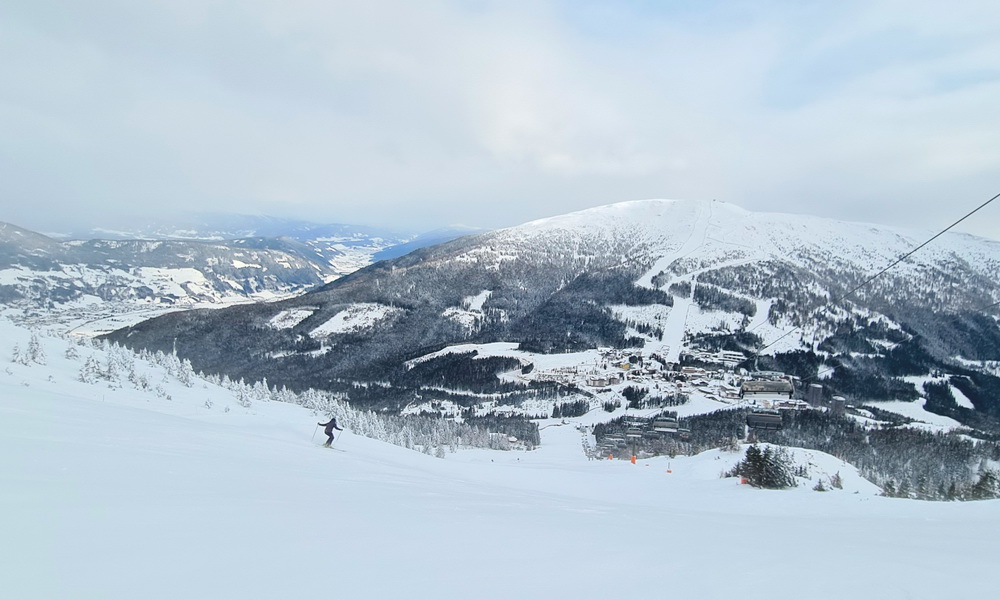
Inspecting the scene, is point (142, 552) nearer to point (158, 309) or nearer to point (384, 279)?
point (384, 279)

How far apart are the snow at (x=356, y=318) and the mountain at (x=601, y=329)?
2.25 ft

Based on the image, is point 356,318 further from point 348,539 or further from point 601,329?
point 348,539

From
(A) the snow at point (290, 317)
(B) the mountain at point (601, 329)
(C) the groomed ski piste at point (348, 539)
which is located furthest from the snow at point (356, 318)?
(C) the groomed ski piste at point (348, 539)

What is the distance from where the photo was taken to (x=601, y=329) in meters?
142

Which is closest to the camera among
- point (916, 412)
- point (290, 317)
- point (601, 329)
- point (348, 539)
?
point (348, 539)

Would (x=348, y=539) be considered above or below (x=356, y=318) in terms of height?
below

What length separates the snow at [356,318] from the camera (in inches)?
5950

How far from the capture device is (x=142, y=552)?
325cm

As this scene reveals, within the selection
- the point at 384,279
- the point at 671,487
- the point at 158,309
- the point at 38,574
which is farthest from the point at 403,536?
the point at 158,309

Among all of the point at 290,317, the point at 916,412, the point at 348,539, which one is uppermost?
the point at 290,317

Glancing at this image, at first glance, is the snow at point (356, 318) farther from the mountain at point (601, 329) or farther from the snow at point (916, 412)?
the snow at point (916, 412)

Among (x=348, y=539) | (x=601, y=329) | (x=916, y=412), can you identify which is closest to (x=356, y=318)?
(x=601, y=329)

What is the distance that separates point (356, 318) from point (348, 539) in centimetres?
16282

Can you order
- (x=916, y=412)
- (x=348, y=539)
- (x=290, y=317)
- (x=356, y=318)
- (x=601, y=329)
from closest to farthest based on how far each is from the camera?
(x=348, y=539) < (x=916, y=412) < (x=601, y=329) < (x=290, y=317) < (x=356, y=318)
